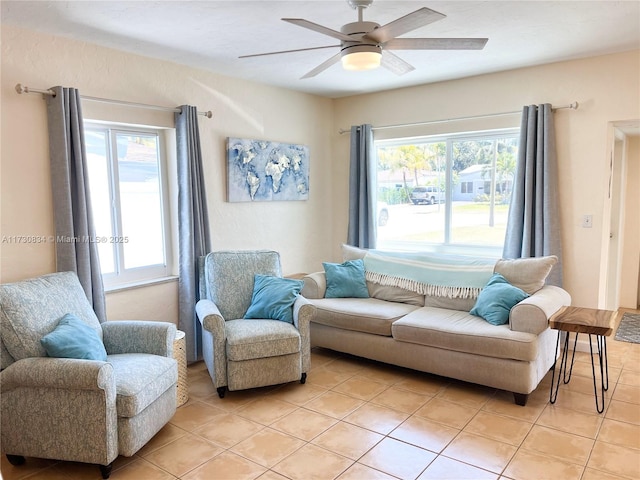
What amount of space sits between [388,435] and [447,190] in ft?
9.04

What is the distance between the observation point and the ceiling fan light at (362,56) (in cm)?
243

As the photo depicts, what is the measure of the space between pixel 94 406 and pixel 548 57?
13.3ft

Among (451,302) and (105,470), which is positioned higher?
(451,302)

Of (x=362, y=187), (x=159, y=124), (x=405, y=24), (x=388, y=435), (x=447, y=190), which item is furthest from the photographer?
(x=362, y=187)

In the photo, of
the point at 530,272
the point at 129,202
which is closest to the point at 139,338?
the point at 129,202

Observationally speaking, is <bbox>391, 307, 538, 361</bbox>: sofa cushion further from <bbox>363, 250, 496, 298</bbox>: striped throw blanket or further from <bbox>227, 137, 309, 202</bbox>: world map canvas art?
<bbox>227, 137, 309, 202</bbox>: world map canvas art

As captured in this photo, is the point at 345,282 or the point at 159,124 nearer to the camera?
the point at 159,124

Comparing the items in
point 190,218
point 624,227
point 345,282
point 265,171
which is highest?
point 265,171

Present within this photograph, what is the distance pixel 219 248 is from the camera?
4.22 m

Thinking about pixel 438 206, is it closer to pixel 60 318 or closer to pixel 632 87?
pixel 632 87

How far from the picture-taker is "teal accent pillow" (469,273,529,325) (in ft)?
10.9

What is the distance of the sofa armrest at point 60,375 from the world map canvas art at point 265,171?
7.26 feet

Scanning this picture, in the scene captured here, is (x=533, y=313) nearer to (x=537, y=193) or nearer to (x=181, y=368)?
(x=537, y=193)

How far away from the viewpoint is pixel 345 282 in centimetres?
426
